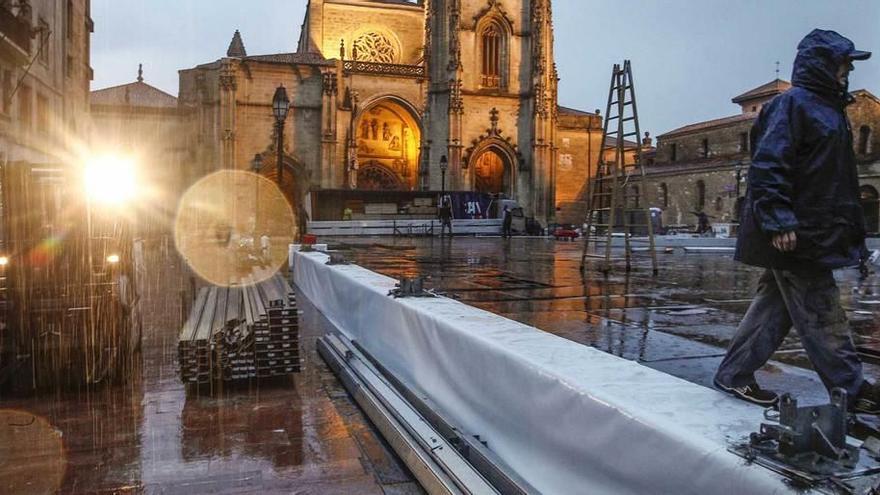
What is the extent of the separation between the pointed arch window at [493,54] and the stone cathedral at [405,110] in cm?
7

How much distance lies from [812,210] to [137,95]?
62.8 metres

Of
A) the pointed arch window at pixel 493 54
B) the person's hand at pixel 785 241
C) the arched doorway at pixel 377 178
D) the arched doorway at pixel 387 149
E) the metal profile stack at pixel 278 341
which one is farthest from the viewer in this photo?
the arched doorway at pixel 377 178

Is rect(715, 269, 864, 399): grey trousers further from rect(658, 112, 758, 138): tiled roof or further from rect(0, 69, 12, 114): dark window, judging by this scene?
rect(658, 112, 758, 138): tiled roof

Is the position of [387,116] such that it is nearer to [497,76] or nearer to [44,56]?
[497,76]

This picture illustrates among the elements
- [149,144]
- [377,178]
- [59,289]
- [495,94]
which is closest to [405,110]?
[377,178]

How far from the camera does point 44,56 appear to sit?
23969 millimetres

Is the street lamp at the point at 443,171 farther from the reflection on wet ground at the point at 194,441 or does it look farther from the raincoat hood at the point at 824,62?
the raincoat hood at the point at 824,62

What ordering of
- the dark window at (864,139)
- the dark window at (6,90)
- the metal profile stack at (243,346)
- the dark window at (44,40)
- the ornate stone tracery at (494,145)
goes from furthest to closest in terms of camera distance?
the dark window at (864,139)
the ornate stone tracery at (494,145)
the dark window at (44,40)
the dark window at (6,90)
the metal profile stack at (243,346)

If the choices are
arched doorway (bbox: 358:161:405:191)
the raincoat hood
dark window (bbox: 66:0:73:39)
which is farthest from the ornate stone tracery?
the raincoat hood

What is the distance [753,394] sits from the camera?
2.77 metres

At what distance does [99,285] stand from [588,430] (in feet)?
15.3

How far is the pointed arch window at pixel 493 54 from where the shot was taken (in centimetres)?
4266

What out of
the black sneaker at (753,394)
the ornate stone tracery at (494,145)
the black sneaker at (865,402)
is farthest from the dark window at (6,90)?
the ornate stone tracery at (494,145)

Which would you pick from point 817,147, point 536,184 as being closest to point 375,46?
point 536,184
